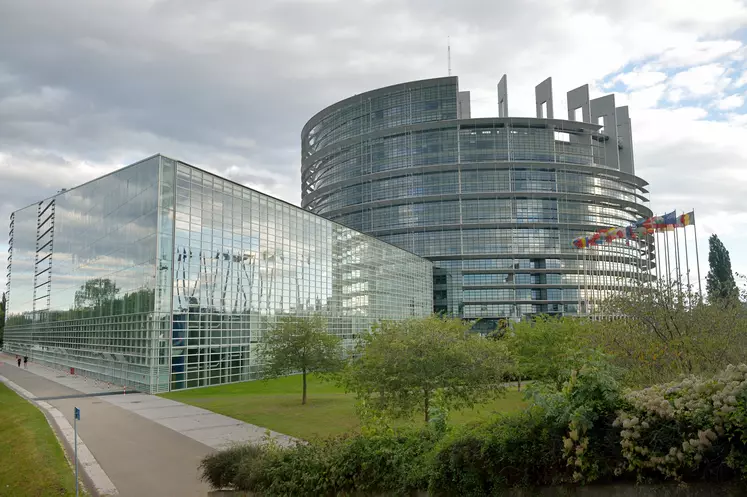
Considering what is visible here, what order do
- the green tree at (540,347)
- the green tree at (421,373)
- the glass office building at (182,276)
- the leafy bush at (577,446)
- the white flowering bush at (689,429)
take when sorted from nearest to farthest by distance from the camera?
the white flowering bush at (689,429)
the leafy bush at (577,446)
the green tree at (421,373)
the green tree at (540,347)
the glass office building at (182,276)

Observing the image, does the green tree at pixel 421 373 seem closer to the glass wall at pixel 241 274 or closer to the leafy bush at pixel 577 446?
the leafy bush at pixel 577 446

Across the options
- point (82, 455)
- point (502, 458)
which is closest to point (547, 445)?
point (502, 458)

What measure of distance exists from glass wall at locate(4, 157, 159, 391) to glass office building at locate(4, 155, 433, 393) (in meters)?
0.16

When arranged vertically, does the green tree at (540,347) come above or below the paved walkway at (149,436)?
above

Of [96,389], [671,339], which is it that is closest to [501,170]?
[96,389]

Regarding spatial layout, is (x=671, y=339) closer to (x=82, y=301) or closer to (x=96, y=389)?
(x=96, y=389)

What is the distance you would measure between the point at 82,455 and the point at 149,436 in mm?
3275

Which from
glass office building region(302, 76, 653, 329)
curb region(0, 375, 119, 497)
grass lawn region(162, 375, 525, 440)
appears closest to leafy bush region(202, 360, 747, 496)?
curb region(0, 375, 119, 497)

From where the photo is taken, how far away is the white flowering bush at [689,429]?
638cm

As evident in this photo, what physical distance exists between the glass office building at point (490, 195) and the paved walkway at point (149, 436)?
69138 mm

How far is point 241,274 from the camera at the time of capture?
153 ft

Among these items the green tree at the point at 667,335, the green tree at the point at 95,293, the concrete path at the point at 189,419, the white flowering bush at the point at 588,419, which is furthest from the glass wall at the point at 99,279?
the white flowering bush at the point at 588,419

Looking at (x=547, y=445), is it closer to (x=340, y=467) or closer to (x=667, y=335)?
(x=340, y=467)

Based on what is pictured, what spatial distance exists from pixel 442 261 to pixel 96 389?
6815 centimetres
